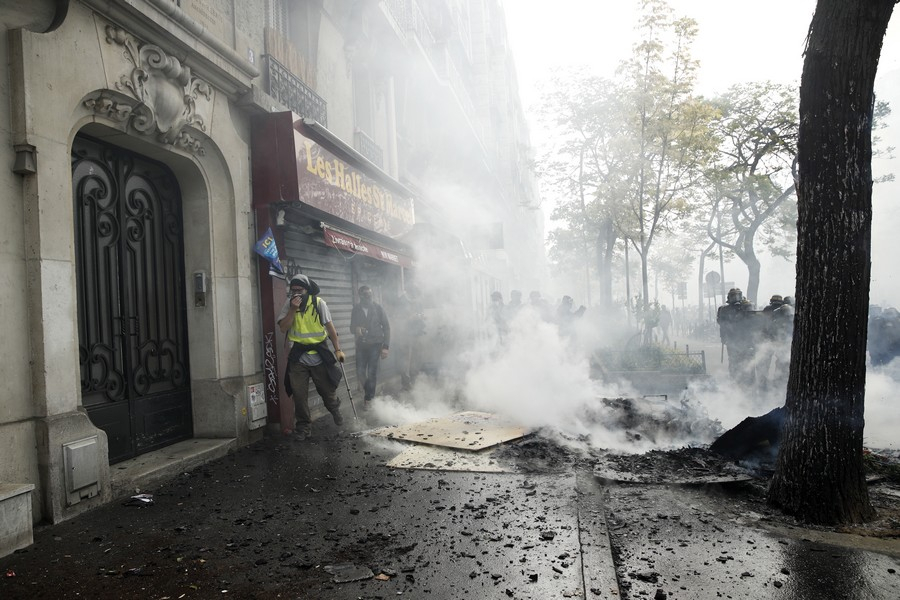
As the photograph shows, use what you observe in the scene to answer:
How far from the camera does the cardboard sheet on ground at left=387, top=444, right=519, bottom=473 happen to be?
465 cm

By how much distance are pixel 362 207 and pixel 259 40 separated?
2.93 m

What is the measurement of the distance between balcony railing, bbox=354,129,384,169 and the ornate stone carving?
15.7 ft

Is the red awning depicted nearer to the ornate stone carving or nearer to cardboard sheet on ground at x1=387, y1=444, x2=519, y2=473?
the ornate stone carving

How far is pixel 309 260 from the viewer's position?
7.89 m

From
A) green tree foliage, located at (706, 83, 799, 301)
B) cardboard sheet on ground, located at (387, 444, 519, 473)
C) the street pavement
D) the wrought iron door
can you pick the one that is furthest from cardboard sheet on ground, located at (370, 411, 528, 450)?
green tree foliage, located at (706, 83, 799, 301)

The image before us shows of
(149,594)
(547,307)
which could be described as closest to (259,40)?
(149,594)

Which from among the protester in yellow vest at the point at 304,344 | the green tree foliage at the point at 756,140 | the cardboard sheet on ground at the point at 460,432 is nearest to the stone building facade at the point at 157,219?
the protester in yellow vest at the point at 304,344

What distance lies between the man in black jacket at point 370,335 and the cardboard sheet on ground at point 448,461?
3.02 meters

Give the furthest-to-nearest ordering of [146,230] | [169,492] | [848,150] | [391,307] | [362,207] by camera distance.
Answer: [391,307], [362,207], [146,230], [169,492], [848,150]

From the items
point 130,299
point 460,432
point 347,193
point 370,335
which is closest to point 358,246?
point 347,193

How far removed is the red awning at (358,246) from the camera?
7.51 m

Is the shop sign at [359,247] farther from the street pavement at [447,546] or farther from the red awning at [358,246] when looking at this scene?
the street pavement at [447,546]

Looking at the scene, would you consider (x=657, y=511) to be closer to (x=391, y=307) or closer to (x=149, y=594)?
(x=149, y=594)

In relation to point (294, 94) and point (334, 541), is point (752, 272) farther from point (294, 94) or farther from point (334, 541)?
point (334, 541)
